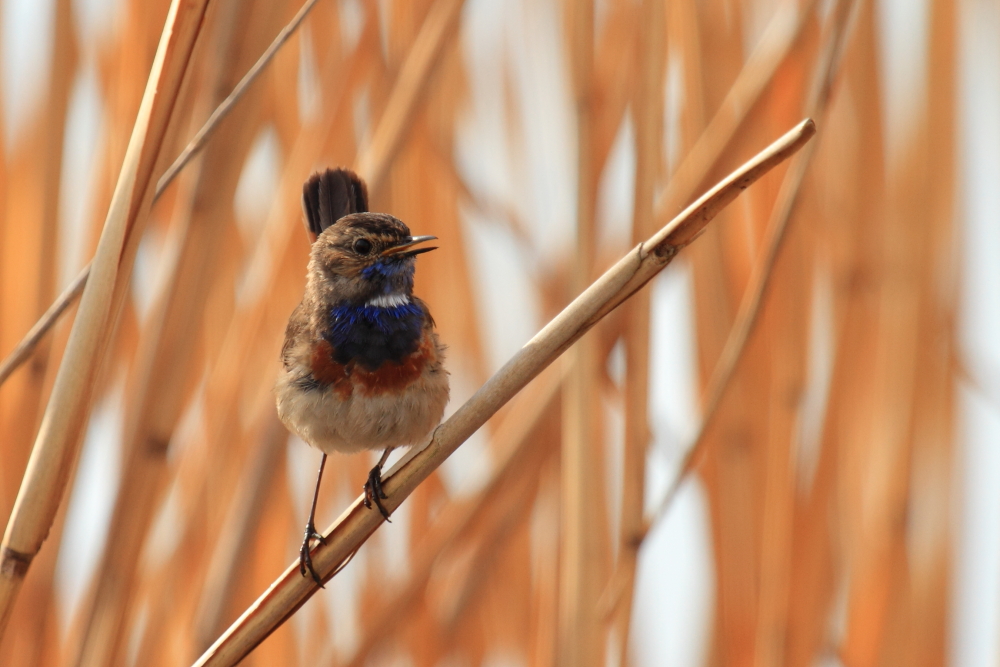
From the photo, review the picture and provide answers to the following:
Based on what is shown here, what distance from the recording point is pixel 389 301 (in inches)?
85.2

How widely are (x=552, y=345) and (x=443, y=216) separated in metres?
1.55

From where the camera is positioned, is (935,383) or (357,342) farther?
(935,383)

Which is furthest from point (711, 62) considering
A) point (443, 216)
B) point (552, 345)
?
point (552, 345)

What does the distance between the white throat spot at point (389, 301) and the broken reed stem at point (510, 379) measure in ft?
2.49

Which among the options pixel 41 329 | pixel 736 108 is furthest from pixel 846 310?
pixel 41 329

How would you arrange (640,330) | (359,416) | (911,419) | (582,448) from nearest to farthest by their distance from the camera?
1. (582,448)
2. (640,330)
3. (359,416)
4. (911,419)

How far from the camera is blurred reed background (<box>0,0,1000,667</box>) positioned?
1.97 m

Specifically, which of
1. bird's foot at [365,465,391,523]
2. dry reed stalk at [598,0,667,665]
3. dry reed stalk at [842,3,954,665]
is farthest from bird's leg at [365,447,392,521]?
dry reed stalk at [842,3,954,665]

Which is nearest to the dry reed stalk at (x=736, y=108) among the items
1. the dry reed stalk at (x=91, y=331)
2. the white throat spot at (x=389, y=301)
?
the white throat spot at (x=389, y=301)

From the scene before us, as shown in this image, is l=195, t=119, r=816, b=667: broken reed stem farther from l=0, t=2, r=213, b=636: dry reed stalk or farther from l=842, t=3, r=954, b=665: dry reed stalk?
l=842, t=3, r=954, b=665: dry reed stalk

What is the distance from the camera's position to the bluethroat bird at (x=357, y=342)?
2000mm

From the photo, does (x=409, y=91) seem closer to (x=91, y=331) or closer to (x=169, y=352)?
(x=169, y=352)

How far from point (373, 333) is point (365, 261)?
0.63 ft

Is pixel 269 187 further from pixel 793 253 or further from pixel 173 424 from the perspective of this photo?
pixel 793 253
